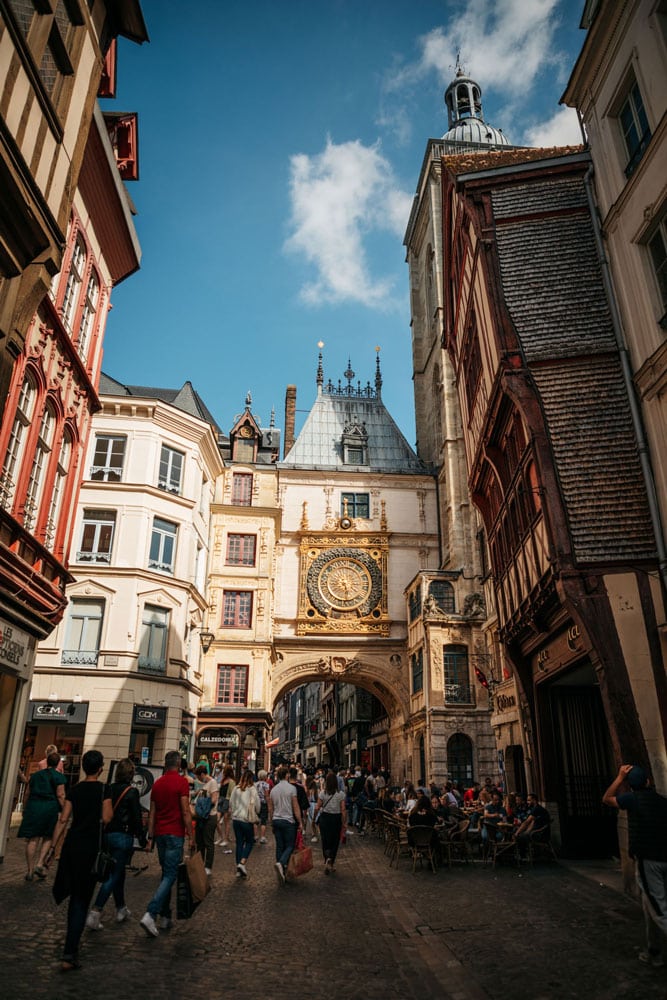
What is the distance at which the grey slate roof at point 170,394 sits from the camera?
24781 millimetres

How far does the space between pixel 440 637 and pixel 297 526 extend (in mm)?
9028

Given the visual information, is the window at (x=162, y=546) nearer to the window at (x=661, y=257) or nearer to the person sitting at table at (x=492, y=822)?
the person sitting at table at (x=492, y=822)

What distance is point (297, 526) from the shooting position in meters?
33.9

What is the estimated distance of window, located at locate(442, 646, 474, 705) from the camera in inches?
1120

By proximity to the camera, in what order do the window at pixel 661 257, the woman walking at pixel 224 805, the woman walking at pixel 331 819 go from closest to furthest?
the window at pixel 661 257 → the woman walking at pixel 331 819 → the woman walking at pixel 224 805

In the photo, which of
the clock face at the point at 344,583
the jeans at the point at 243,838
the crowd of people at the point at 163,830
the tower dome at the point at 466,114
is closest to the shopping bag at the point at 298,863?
the crowd of people at the point at 163,830

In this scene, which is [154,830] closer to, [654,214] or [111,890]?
[111,890]

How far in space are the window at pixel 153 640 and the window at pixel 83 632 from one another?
51.3 inches

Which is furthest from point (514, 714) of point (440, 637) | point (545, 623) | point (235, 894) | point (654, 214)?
point (654, 214)

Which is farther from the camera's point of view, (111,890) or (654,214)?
(654,214)

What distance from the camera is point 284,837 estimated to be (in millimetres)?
9875

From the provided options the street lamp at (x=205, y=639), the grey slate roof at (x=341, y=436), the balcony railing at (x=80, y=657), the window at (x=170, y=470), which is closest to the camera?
the balcony railing at (x=80, y=657)

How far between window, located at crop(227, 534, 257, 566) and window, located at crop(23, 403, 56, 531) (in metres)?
18.6

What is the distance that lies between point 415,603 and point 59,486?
67.1ft
